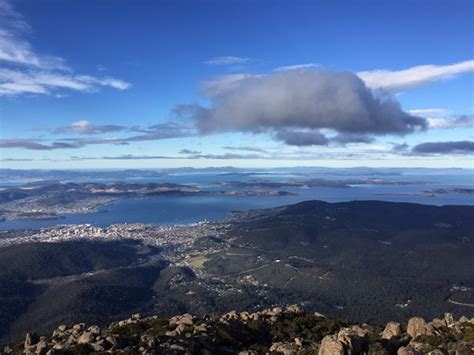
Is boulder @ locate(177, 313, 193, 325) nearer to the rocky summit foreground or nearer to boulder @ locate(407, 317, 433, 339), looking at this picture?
the rocky summit foreground

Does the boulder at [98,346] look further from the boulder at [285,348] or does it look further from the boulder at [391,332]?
the boulder at [391,332]

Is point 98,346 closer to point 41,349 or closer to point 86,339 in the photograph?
point 86,339

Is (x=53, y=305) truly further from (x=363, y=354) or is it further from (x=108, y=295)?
(x=363, y=354)

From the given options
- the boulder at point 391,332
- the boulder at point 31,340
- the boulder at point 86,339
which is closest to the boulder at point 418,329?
the boulder at point 391,332

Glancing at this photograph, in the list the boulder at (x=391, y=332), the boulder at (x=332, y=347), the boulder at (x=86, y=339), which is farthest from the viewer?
the boulder at (x=391, y=332)

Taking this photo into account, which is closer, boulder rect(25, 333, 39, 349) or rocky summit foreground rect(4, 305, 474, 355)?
rocky summit foreground rect(4, 305, 474, 355)

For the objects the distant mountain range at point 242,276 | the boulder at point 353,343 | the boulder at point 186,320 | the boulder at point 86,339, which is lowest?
the distant mountain range at point 242,276

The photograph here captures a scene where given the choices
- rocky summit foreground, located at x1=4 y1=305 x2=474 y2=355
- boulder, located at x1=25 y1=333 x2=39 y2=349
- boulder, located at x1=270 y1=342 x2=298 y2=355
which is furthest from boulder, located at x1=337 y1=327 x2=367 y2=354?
boulder, located at x1=25 y1=333 x2=39 y2=349

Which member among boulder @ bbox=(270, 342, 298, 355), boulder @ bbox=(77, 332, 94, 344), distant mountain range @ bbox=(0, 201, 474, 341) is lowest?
distant mountain range @ bbox=(0, 201, 474, 341)

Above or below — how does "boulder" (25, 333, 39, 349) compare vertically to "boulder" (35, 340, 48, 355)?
below
